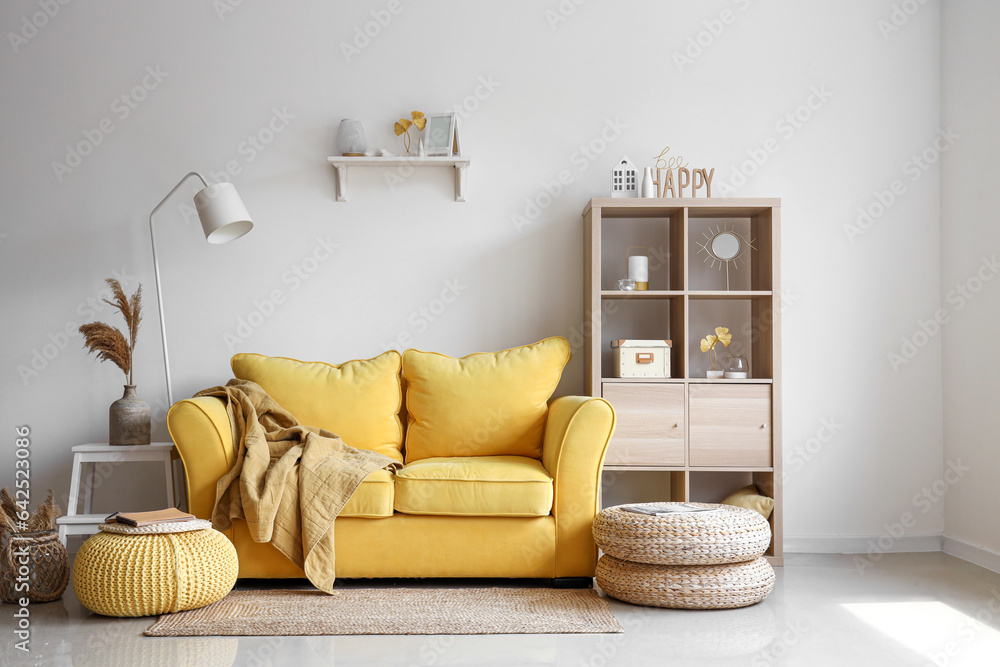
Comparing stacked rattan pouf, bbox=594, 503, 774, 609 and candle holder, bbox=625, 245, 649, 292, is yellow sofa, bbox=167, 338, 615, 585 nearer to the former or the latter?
stacked rattan pouf, bbox=594, 503, 774, 609

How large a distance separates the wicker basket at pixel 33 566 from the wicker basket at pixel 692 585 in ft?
6.30

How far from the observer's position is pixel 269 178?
3621 millimetres

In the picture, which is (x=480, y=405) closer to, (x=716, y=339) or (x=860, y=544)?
(x=716, y=339)

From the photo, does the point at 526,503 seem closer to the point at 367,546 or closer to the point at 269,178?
the point at 367,546

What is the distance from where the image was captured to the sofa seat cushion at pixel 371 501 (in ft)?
8.98

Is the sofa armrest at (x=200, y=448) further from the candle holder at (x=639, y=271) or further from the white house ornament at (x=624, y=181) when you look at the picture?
the white house ornament at (x=624, y=181)

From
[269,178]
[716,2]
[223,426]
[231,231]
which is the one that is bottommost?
[223,426]

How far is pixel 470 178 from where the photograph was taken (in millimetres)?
3639

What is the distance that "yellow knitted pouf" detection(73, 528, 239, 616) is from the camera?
7.74ft

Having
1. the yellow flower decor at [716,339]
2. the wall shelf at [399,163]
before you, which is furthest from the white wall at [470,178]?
the yellow flower decor at [716,339]

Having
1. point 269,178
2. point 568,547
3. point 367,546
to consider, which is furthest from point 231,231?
point 568,547

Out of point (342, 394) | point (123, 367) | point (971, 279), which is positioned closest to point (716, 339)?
point (971, 279)

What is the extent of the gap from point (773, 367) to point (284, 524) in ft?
6.77

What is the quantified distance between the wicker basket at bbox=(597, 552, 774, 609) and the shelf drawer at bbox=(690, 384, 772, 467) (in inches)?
26.4
